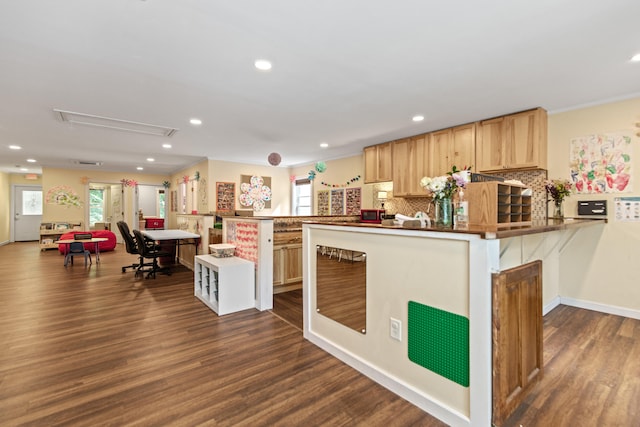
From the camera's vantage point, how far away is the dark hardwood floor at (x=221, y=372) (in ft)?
5.69

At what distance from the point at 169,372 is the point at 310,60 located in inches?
109

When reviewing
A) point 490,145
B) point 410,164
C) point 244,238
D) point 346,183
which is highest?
point 490,145

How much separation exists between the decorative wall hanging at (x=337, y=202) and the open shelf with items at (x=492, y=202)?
5.11 m

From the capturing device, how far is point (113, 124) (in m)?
4.41

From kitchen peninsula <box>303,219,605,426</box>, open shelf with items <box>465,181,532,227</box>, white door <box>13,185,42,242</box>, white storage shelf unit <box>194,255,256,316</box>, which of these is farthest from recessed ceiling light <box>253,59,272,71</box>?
white door <box>13,185,42,242</box>

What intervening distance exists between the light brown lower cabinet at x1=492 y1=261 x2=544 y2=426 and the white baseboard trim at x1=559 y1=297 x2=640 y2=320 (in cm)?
240

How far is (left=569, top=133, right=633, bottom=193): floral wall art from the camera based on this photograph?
3328 millimetres

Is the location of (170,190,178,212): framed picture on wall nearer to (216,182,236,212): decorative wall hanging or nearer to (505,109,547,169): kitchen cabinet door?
(216,182,236,212): decorative wall hanging

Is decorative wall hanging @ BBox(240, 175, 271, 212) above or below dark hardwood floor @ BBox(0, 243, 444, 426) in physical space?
above

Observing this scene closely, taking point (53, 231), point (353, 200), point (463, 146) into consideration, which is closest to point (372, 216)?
point (353, 200)

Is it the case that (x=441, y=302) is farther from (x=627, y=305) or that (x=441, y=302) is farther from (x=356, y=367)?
(x=627, y=305)

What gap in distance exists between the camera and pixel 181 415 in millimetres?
1725

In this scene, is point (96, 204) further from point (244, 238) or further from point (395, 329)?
point (395, 329)

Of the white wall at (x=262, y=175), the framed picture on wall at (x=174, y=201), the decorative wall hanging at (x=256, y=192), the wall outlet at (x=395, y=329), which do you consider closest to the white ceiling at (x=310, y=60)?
the wall outlet at (x=395, y=329)
